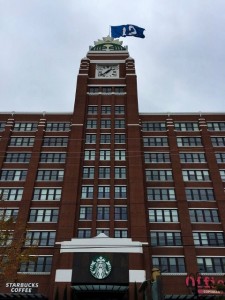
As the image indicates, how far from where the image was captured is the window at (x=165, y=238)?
46.1 meters

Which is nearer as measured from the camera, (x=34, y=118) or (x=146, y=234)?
→ (x=146, y=234)

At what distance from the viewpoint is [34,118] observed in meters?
62.0

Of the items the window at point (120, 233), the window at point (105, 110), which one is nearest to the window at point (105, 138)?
the window at point (105, 110)

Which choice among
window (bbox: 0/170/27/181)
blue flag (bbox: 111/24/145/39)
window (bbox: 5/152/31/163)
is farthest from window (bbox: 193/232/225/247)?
blue flag (bbox: 111/24/145/39)

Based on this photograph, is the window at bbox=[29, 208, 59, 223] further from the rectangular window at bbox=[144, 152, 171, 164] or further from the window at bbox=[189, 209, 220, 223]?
the window at bbox=[189, 209, 220, 223]

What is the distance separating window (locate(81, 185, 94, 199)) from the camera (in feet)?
161

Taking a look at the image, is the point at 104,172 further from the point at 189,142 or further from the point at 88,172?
the point at 189,142

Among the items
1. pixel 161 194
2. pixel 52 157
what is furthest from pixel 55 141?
pixel 161 194

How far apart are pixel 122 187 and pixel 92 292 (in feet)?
50.6

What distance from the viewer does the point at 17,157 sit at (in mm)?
56250

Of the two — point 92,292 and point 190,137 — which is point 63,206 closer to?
point 92,292

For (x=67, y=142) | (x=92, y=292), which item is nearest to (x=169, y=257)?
(x=92, y=292)

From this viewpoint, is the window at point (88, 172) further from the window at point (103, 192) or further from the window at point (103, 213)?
the window at point (103, 213)

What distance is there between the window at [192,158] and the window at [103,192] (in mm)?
14028
